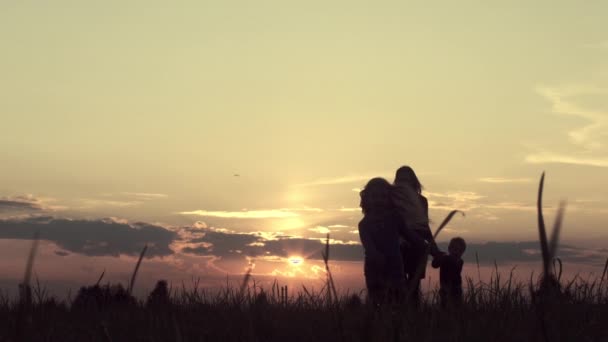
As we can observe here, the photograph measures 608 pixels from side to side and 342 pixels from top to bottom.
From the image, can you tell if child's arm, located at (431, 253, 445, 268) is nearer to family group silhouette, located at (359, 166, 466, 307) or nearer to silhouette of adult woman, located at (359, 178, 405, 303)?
family group silhouette, located at (359, 166, 466, 307)

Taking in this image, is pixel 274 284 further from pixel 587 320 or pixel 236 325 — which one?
pixel 587 320

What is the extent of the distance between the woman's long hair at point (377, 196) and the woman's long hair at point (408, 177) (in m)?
0.37

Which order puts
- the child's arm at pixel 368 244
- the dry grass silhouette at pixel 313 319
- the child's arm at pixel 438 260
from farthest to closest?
the child's arm at pixel 368 244, the child's arm at pixel 438 260, the dry grass silhouette at pixel 313 319

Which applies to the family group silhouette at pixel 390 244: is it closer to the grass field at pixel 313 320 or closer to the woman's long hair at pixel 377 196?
the woman's long hair at pixel 377 196

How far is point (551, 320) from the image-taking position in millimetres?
5004

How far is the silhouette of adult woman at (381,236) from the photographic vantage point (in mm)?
9438

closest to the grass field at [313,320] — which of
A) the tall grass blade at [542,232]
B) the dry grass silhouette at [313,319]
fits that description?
the dry grass silhouette at [313,319]

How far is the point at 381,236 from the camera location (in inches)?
372

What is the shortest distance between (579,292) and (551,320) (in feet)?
5.71

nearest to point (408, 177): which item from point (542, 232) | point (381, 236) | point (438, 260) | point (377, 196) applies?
point (377, 196)

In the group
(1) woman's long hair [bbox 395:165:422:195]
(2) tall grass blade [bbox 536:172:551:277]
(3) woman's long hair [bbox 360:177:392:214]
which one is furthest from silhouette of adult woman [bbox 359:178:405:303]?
(2) tall grass blade [bbox 536:172:551:277]

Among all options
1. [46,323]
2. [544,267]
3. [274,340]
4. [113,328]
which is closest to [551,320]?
[274,340]

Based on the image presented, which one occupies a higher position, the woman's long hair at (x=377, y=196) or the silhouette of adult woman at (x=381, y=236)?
the woman's long hair at (x=377, y=196)

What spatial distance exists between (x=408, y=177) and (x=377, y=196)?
0.70 meters
